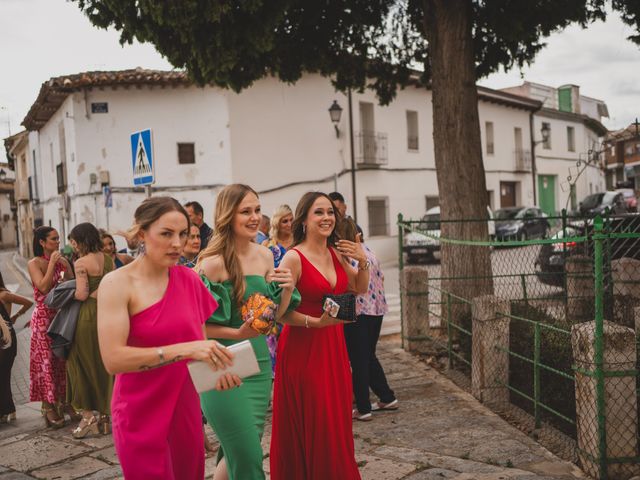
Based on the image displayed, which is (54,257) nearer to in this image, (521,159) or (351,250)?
(351,250)

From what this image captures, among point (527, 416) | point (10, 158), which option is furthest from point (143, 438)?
point (10, 158)

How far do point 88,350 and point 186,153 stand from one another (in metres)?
15.1

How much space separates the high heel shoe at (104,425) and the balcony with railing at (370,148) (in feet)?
57.4

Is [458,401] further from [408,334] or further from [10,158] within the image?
[10,158]

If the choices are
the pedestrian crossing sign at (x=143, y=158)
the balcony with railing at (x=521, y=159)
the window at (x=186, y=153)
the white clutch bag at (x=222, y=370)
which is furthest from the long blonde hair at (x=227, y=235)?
the balcony with railing at (x=521, y=159)

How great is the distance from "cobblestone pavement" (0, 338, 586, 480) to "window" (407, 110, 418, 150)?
63.8 feet

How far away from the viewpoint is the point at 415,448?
16.6ft

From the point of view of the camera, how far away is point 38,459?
17.7 ft

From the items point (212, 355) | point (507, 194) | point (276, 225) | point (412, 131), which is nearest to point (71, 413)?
point (276, 225)

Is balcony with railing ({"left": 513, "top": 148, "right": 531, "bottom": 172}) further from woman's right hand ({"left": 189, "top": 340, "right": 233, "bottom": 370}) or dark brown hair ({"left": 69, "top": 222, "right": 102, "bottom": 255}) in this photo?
woman's right hand ({"left": 189, "top": 340, "right": 233, "bottom": 370})

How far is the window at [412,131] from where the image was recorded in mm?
25406

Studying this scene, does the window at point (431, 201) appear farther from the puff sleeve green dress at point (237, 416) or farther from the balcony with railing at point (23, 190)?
the puff sleeve green dress at point (237, 416)

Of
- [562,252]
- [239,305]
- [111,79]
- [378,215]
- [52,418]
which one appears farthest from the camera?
[378,215]

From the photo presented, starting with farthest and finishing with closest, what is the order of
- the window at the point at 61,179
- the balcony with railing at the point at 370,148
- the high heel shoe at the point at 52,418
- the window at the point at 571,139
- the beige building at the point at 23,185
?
the window at the point at 571,139, the beige building at the point at 23,185, the window at the point at 61,179, the balcony with railing at the point at 370,148, the high heel shoe at the point at 52,418
